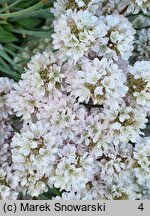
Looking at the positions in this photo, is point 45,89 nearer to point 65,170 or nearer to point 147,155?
point 65,170

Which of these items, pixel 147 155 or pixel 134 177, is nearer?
pixel 147 155

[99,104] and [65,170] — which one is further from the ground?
[99,104]

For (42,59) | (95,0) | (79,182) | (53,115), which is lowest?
(79,182)

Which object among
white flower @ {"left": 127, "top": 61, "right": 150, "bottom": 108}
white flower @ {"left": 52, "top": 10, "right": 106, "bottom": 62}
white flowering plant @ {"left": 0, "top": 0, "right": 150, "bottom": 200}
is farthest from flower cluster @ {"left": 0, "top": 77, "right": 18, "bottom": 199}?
white flower @ {"left": 127, "top": 61, "right": 150, "bottom": 108}

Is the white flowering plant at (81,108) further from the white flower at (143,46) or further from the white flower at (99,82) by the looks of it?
the white flower at (143,46)

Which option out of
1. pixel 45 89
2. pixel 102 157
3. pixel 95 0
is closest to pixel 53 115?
pixel 45 89

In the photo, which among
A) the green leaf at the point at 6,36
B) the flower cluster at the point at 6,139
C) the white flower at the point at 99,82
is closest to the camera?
the white flower at the point at 99,82

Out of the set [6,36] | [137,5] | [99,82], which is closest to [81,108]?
[99,82]

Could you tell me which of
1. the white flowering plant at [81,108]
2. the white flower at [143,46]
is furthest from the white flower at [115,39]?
the white flower at [143,46]
